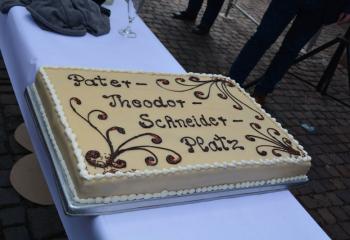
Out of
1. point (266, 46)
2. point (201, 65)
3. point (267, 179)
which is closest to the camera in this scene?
point (267, 179)

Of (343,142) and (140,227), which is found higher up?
(140,227)

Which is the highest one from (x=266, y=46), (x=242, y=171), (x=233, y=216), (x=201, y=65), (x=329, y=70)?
(x=242, y=171)

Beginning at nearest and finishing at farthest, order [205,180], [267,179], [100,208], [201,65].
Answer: [100,208] → [205,180] → [267,179] → [201,65]

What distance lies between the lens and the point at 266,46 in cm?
335

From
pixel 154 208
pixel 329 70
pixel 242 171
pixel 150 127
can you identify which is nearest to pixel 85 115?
pixel 150 127

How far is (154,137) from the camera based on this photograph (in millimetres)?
1218

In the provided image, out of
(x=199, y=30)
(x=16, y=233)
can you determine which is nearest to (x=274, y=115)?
(x=199, y=30)

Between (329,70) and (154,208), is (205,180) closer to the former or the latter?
(154,208)

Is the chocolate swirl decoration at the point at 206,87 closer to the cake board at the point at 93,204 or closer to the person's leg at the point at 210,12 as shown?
the cake board at the point at 93,204

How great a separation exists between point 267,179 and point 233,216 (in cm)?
21

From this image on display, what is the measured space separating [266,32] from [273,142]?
80.2 inches

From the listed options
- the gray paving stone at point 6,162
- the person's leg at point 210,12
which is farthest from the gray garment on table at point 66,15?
the person's leg at point 210,12

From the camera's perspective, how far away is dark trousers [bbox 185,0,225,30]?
195 inches

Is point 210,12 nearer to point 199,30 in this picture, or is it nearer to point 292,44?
point 199,30
